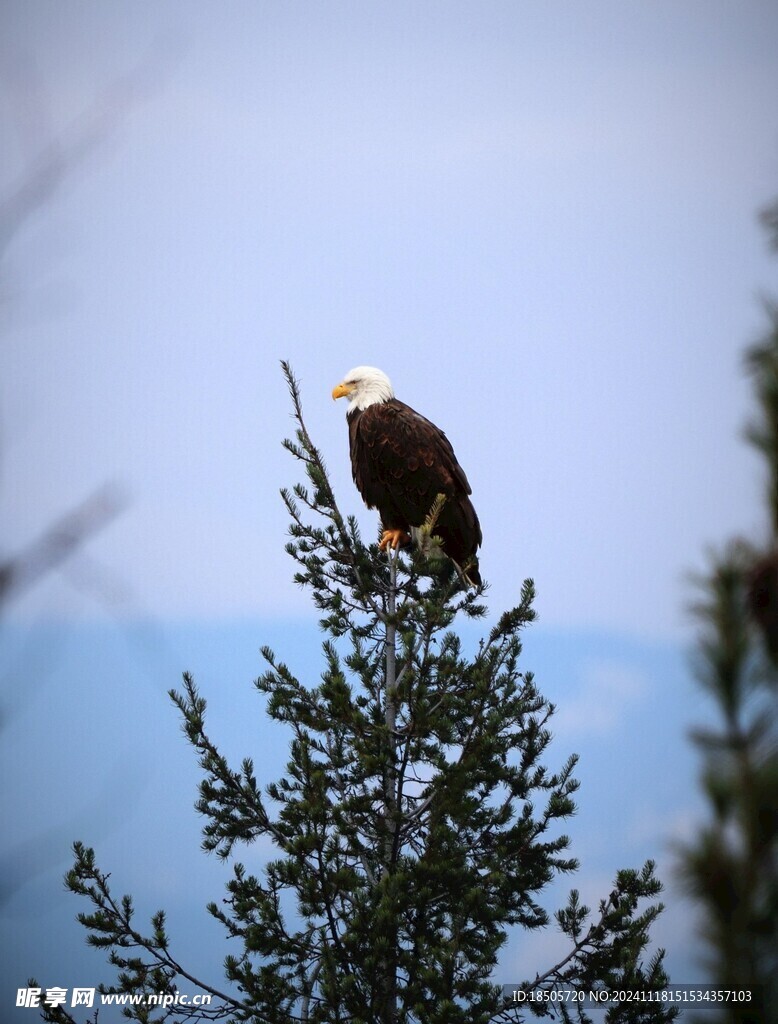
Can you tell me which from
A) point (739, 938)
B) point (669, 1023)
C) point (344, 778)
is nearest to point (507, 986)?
point (669, 1023)


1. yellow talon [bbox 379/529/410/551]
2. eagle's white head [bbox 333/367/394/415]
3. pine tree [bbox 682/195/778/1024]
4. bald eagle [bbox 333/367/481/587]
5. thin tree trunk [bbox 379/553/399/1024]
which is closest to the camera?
pine tree [bbox 682/195/778/1024]

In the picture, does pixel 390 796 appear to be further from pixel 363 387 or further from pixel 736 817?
pixel 736 817

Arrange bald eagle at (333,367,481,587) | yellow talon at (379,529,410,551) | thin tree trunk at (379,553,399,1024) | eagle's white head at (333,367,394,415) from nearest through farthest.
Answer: thin tree trunk at (379,553,399,1024), bald eagle at (333,367,481,587), yellow talon at (379,529,410,551), eagle's white head at (333,367,394,415)

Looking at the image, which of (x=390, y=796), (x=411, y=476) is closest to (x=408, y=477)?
(x=411, y=476)

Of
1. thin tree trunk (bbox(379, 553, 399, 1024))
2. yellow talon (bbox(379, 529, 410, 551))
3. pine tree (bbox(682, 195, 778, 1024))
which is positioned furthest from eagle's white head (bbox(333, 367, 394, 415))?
pine tree (bbox(682, 195, 778, 1024))

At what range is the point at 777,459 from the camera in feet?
6.27

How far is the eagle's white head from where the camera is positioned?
9430 millimetres

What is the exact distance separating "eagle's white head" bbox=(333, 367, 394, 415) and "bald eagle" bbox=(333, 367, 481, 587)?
0.34 m

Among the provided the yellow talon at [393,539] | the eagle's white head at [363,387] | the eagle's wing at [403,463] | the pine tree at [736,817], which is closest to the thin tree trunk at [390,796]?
the yellow talon at [393,539]

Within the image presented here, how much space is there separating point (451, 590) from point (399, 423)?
2165 millimetres

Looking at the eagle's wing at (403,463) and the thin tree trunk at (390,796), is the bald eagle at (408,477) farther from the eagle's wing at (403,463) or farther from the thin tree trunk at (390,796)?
the thin tree trunk at (390,796)

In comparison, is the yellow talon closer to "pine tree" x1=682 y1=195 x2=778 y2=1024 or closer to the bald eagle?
the bald eagle

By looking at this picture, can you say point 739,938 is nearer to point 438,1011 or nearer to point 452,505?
point 438,1011

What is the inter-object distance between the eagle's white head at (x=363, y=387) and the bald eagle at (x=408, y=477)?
13.4 inches
